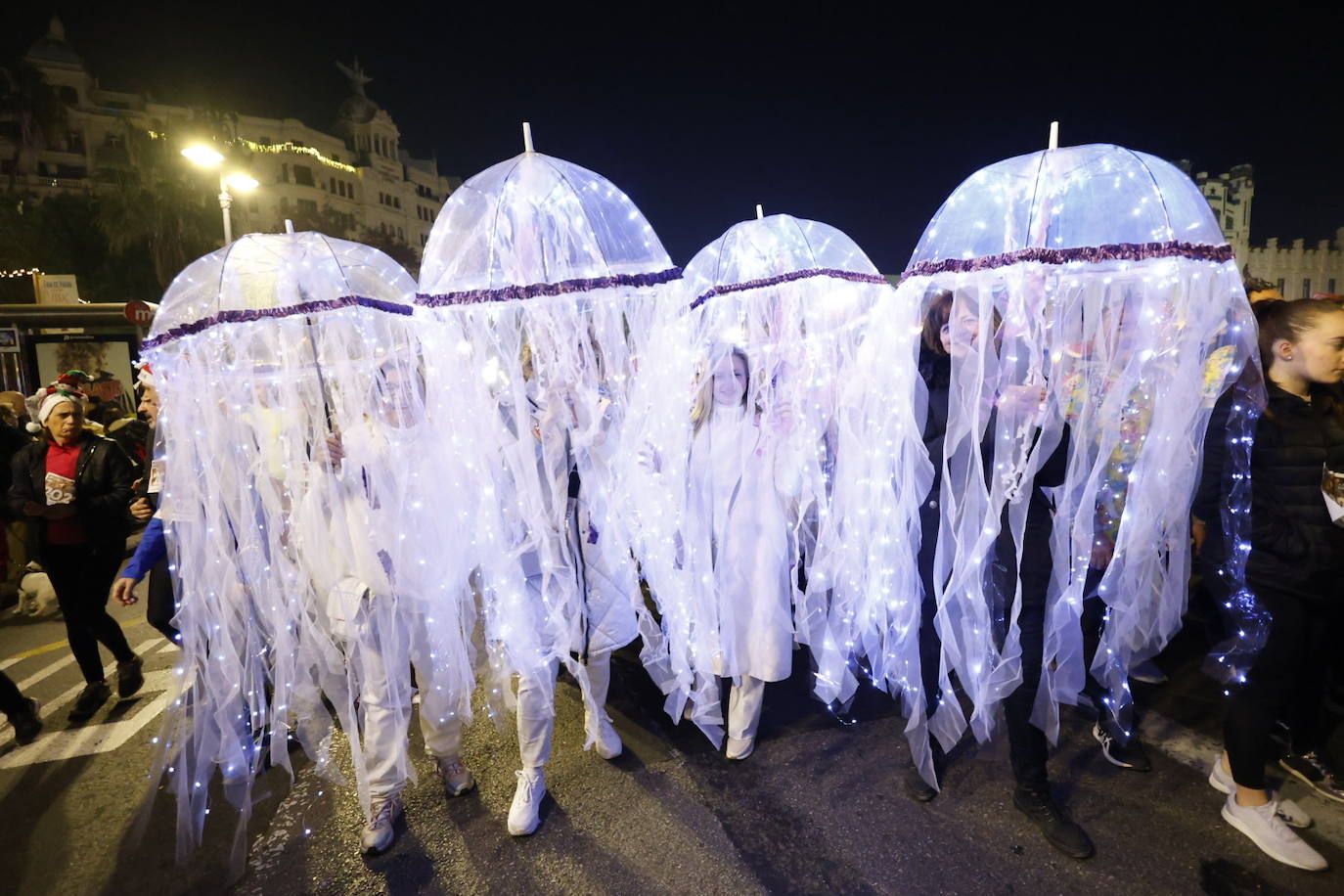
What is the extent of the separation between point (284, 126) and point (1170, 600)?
56286mm

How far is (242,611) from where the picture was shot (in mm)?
2820

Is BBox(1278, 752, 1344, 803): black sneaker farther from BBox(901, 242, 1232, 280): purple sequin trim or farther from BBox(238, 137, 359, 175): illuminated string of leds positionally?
BBox(238, 137, 359, 175): illuminated string of leds

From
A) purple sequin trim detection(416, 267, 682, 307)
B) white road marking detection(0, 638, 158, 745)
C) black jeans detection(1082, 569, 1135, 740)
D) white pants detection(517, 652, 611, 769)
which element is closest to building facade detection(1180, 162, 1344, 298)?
black jeans detection(1082, 569, 1135, 740)

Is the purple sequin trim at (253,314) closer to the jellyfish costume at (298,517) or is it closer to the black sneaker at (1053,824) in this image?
the jellyfish costume at (298,517)

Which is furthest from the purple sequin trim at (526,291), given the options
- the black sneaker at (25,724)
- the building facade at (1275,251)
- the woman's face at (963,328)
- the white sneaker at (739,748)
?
the building facade at (1275,251)

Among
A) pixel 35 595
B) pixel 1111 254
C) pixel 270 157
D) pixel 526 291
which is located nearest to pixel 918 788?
pixel 1111 254

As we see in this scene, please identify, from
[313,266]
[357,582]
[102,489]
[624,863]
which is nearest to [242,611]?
[357,582]

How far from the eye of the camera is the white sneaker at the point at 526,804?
2693mm

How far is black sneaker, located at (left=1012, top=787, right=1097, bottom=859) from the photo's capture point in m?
2.39

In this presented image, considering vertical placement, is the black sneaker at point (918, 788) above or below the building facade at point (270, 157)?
below

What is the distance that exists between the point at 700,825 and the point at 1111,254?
2.57 meters

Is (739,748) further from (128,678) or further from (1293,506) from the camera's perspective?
(128,678)

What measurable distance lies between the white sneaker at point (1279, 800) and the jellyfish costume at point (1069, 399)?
36 centimetres

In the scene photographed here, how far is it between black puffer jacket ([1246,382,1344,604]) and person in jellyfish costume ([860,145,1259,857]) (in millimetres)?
97
